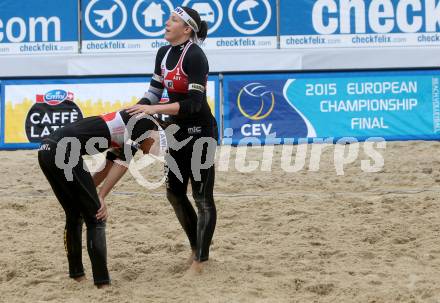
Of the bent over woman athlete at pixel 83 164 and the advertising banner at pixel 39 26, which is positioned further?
the advertising banner at pixel 39 26

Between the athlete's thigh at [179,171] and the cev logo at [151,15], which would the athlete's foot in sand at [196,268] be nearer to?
the athlete's thigh at [179,171]

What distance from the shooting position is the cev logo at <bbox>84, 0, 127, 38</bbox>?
12547 mm

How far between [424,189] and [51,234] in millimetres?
4091

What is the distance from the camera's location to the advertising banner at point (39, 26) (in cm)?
1265

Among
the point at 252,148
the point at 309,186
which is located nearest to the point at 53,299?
the point at 309,186

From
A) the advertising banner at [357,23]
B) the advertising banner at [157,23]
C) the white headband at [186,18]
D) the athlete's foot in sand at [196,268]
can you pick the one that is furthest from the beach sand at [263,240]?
the advertising banner at [157,23]

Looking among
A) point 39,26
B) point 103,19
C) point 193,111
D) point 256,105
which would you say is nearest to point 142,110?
point 193,111

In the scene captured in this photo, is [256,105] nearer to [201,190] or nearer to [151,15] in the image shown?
[151,15]

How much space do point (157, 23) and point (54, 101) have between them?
98.0 inches

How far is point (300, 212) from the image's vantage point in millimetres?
7184

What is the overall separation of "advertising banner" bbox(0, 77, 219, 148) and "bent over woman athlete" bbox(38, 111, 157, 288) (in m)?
6.11

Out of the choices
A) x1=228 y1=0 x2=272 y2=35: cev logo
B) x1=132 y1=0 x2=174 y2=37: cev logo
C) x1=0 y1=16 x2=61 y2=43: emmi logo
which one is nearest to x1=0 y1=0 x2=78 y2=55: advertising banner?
x1=0 y1=16 x2=61 y2=43: emmi logo

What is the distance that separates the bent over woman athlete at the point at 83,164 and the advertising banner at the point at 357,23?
25.4ft

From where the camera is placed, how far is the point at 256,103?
36.3ft
